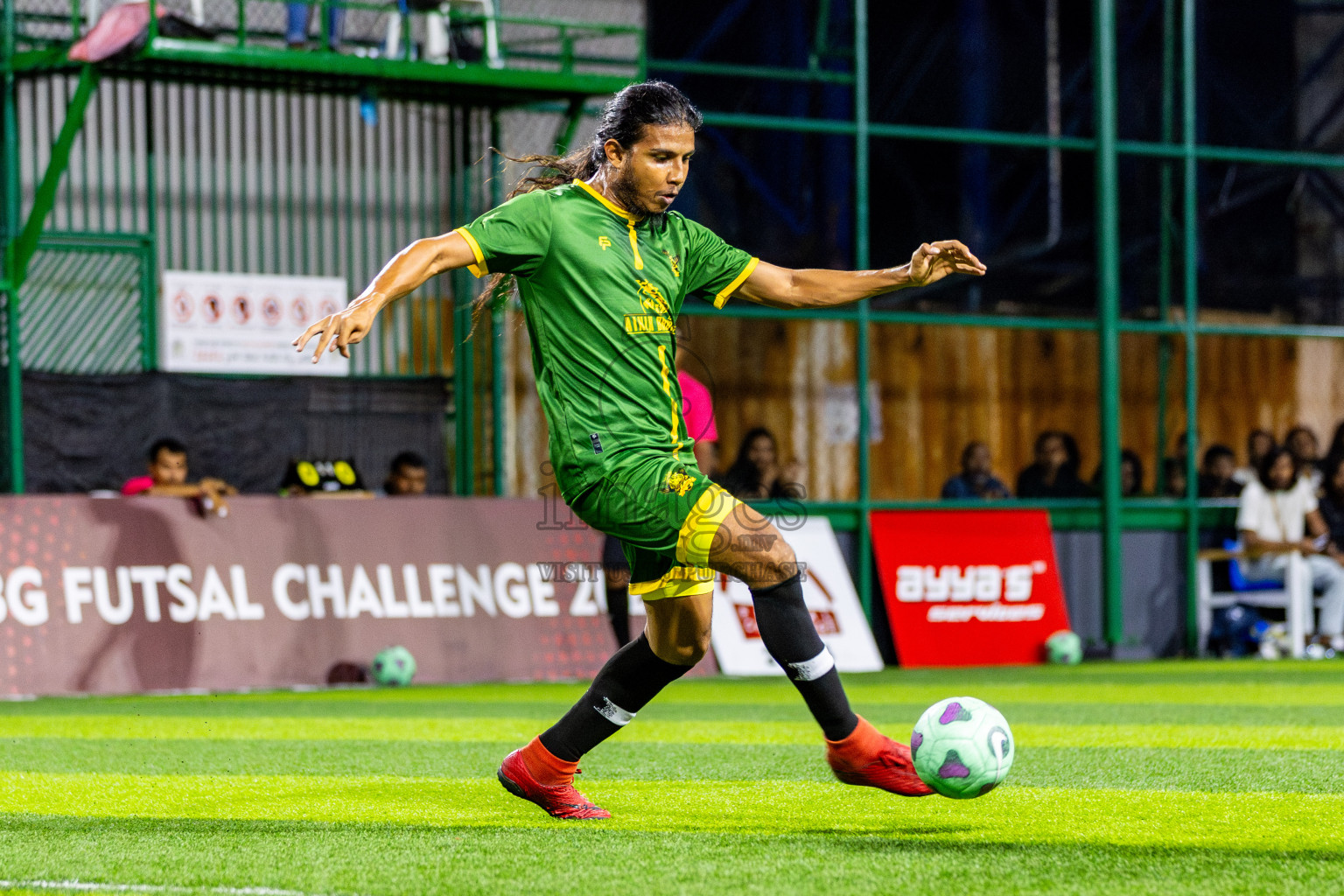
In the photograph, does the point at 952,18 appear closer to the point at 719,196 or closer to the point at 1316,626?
the point at 719,196

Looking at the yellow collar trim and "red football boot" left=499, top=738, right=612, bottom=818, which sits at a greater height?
the yellow collar trim

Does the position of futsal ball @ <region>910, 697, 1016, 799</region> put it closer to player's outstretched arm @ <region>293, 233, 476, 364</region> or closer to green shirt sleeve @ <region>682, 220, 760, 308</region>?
green shirt sleeve @ <region>682, 220, 760, 308</region>

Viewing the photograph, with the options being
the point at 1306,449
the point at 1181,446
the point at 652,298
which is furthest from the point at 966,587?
the point at 652,298

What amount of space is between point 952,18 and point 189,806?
13940mm

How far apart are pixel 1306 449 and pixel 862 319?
447cm

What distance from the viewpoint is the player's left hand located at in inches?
228

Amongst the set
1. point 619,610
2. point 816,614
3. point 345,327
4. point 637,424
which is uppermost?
point 345,327

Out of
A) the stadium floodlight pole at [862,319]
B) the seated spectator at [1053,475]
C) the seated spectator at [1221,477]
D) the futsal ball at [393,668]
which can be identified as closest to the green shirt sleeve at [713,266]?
the futsal ball at [393,668]

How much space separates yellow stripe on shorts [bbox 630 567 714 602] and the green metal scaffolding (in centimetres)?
891

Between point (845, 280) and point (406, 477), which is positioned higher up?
point (845, 280)

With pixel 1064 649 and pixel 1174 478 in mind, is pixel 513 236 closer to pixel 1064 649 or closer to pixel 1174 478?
pixel 1064 649

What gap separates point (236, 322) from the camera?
15.1 m

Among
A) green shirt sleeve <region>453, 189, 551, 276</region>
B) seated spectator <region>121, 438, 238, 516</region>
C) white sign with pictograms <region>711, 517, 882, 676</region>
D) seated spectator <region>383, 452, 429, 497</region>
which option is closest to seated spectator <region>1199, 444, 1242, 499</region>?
white sign with pictograms <region>711, 517, 882, 676</region>

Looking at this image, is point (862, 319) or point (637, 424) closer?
point (637, 424)
